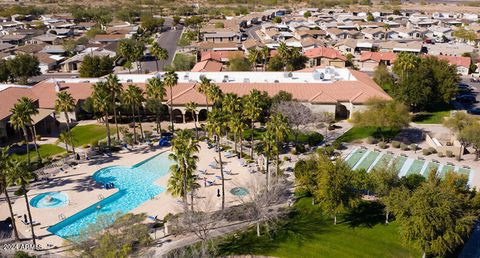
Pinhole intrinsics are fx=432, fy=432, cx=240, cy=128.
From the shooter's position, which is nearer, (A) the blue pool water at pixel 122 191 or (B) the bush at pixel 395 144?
(A) the blue pool water at pixel 122 191

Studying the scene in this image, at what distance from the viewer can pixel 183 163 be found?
3878 centimetres

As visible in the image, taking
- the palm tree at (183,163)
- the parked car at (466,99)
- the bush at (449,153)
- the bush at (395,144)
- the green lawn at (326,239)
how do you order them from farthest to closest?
1. the parked car at (466,99)
2. the bush at (395,144)
3. the bush at (449,153)
4. the palm tree at (183,163)
5. the green lawn at (326,239)

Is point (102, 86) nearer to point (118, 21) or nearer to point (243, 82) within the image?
point (243, 82)

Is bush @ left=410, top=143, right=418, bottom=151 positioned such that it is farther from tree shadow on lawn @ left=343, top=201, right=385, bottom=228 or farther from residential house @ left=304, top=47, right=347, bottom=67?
residential house @ left=304, top=47, right=347, bottom=67

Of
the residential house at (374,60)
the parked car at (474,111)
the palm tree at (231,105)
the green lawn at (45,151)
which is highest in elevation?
the palm tree at (231,105)

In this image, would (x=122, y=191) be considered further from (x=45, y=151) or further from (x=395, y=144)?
(x=395, y=144)

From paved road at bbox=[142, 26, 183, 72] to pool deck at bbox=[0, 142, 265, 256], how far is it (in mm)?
54979

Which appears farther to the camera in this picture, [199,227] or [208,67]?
[208,67]

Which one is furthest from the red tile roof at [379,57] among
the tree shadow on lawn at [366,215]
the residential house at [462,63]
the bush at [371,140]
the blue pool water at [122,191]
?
the tree shadow on lawn at [366,215]

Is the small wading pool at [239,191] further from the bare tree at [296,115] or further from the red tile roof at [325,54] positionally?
the red tile roof at [325,54]

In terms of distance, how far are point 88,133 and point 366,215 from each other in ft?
143

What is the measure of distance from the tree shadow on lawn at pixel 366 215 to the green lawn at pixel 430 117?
29497 millimetres

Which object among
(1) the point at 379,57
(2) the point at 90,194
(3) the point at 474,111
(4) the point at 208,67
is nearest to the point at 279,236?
(2) the point at 90,194

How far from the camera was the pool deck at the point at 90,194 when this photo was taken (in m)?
42.2
